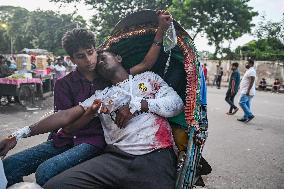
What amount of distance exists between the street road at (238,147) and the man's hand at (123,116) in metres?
2.09

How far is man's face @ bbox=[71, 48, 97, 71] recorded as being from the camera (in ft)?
9.30

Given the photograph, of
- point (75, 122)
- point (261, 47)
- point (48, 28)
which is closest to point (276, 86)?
point (261, 47)

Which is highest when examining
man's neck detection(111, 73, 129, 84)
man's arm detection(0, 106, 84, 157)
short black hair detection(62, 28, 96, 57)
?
short black hair detection(62, 28, 96, 57)

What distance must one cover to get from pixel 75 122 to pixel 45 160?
397 millimetres

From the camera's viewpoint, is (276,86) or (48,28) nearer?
(276,86)

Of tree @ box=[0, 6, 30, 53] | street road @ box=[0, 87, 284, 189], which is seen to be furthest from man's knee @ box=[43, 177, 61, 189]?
tree @ box=[0, 6, 30, 53]

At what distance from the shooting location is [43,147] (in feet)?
9.04

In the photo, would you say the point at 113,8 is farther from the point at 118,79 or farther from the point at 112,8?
the point at 118,79

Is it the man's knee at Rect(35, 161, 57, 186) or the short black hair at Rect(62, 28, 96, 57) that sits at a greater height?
the short black hair at Rect(62, 28, 96, 57)

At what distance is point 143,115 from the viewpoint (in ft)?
8.93

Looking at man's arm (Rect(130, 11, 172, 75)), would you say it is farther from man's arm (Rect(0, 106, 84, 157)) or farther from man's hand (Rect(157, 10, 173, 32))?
man's arm (Rect(0, 106, 84, 157))

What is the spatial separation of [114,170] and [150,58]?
3.68ft

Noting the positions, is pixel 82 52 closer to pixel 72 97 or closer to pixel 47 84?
pixel 72 97

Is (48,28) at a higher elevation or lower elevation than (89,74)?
higher
